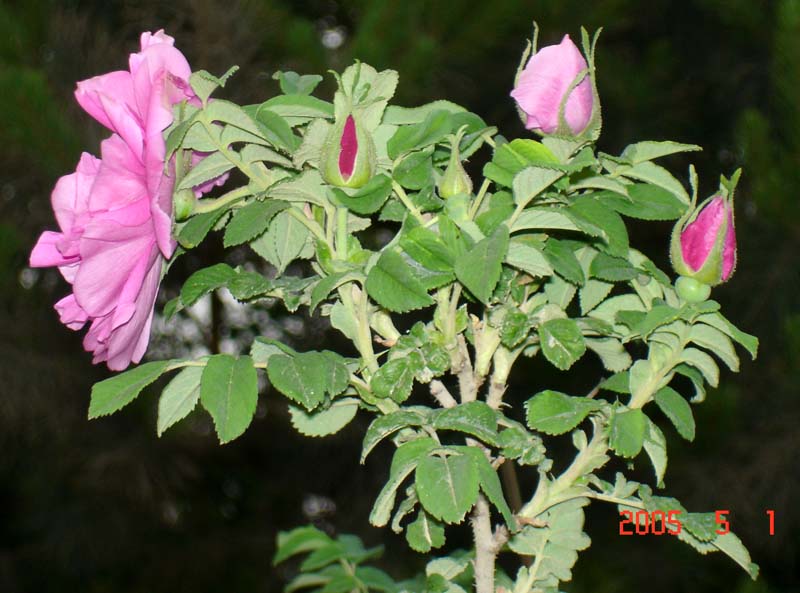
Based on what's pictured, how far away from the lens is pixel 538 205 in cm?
45

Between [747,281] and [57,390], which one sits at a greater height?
[747,281]

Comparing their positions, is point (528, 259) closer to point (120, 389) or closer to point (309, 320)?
point (120, 389)

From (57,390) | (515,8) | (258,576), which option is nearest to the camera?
(57,390)

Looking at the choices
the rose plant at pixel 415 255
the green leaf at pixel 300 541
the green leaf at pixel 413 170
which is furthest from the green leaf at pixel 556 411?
the green leaf at pixel 300 541

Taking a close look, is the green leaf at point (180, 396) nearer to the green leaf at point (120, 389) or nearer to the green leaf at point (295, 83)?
the green leaf at point (120, 389)

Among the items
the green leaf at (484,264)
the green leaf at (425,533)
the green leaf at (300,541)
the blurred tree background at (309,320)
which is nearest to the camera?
the green leaf at (484,264)

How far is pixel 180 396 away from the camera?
1.46 ft

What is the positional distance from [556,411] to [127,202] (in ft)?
0.67

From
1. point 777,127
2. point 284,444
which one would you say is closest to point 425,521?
point 777,127

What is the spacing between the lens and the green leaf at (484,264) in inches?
14.5

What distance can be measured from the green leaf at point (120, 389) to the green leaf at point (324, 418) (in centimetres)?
9

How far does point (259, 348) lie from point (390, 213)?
0.09 meters

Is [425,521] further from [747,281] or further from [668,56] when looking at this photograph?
[668,56]

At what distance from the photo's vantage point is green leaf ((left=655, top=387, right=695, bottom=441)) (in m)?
0.47
